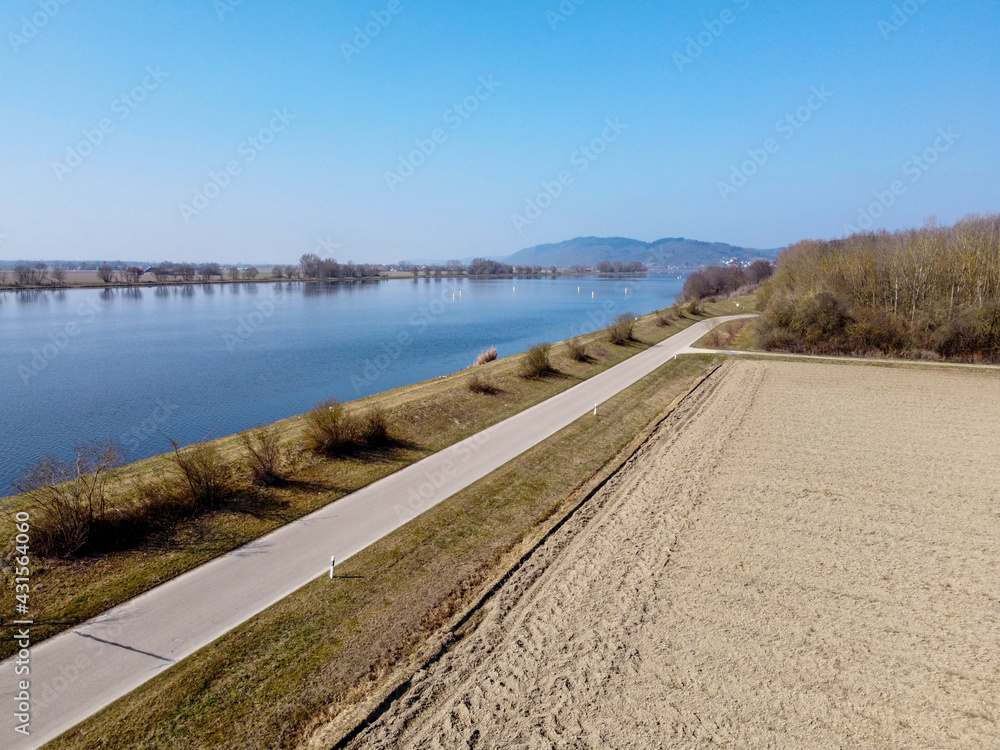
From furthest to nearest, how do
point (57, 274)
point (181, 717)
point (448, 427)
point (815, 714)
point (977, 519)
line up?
point (57, 274) → point (448, 427) → point (977, 519) → point (815, 714) → point (181, 717)

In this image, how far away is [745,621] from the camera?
9.03 meters

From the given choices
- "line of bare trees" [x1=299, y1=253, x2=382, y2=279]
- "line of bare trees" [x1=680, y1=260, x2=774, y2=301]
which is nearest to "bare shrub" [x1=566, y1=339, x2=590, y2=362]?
"line of bare trees" [x1=680, y1=260, x2=774, y2=301]

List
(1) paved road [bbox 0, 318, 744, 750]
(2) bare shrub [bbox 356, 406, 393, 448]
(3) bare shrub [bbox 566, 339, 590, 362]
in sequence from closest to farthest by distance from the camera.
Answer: (1) paved road [bbox 0, 318, 744, 750] < (2) bare shrub [bbox 356, 406, 393, 448] < (3) bare shrub [bbox 566, 339, 590, 362]

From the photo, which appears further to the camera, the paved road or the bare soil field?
the bare soil field

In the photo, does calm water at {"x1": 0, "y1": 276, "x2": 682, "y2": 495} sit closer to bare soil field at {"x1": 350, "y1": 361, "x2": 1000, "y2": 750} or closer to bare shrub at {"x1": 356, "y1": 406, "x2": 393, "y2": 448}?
bare shrub at {"x1": 356, "y1": 406, "x2": 393, "y2": 448}

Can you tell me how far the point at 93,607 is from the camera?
8523 mm

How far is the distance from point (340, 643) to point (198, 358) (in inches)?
1298

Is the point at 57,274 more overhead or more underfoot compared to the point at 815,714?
more overhead

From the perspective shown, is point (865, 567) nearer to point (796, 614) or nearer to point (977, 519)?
point (796, 614)

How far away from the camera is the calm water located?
71.4 feet

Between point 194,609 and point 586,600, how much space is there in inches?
272

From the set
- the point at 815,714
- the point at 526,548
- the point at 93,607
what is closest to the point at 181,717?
the point at 93,607

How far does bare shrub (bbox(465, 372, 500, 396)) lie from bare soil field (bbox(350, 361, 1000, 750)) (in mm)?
8412

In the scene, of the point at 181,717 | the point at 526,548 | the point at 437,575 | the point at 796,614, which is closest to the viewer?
the point at 181,717
